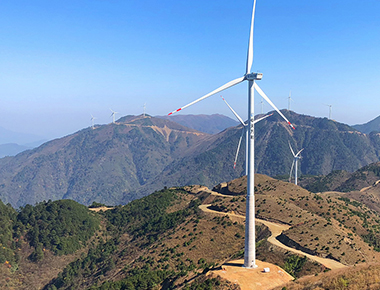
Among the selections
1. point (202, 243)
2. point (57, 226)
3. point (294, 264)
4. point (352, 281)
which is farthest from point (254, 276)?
point (57, 226)

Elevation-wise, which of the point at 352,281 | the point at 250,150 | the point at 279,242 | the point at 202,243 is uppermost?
the point at 250,150

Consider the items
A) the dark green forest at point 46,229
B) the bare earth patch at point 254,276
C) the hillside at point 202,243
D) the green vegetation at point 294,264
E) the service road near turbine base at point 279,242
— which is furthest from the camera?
the dark green forest at point 46,229

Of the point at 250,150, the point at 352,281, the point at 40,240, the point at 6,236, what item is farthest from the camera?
the point at 40,240

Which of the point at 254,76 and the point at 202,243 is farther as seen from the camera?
the point at 202,243

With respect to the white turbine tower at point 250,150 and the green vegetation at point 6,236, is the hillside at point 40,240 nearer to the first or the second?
the green vegetation at point 6,236

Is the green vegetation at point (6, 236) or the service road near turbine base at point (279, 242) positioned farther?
the green vegetation at point (6, 236)

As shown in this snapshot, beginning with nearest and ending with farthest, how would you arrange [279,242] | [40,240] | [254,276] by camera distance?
1. [254,276]
2. [279,242]
3. [40,240]

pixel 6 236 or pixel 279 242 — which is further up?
pixel 279 242

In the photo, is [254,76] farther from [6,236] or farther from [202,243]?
[6,236]

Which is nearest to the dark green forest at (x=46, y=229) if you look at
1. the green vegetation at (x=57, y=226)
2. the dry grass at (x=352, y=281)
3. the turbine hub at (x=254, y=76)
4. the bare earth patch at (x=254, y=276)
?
the green vegetation at (x=57, y=226)

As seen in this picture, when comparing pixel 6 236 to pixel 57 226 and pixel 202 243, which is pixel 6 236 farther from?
pixel 202 243
